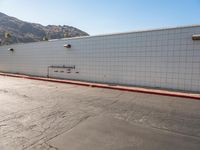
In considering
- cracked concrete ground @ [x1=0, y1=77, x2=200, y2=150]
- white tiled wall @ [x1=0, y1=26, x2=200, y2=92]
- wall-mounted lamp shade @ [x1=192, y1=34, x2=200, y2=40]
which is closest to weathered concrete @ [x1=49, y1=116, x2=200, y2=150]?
cracked concrete ground @ [x1=0, y1=77, x2=200, y2=150]

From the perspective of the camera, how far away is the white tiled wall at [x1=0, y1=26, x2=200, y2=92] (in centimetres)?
898

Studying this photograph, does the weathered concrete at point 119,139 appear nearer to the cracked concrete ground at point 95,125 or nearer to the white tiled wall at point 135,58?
the cracked concrete ground at point 95,125

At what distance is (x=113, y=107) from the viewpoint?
6.18m

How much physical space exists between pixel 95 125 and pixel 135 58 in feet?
23.0

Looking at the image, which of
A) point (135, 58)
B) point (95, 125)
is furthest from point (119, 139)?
point (135, 58)

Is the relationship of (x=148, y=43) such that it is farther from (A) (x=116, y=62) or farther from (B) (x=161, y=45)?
(A) (x=116, y=62)

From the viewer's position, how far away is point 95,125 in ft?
14.6

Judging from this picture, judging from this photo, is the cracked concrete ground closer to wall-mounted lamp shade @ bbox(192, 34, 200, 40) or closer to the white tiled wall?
the white tiled wall

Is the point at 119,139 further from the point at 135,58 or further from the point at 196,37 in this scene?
the point at 135,58

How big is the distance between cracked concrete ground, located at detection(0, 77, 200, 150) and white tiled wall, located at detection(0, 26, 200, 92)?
3018mm

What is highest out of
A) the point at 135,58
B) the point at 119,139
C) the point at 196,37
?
the point at 196,37

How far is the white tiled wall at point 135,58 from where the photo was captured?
8977mm

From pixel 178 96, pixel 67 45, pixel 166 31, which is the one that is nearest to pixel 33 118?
pixel 178 96

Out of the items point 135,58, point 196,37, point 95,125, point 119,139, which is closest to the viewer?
point 119,139
